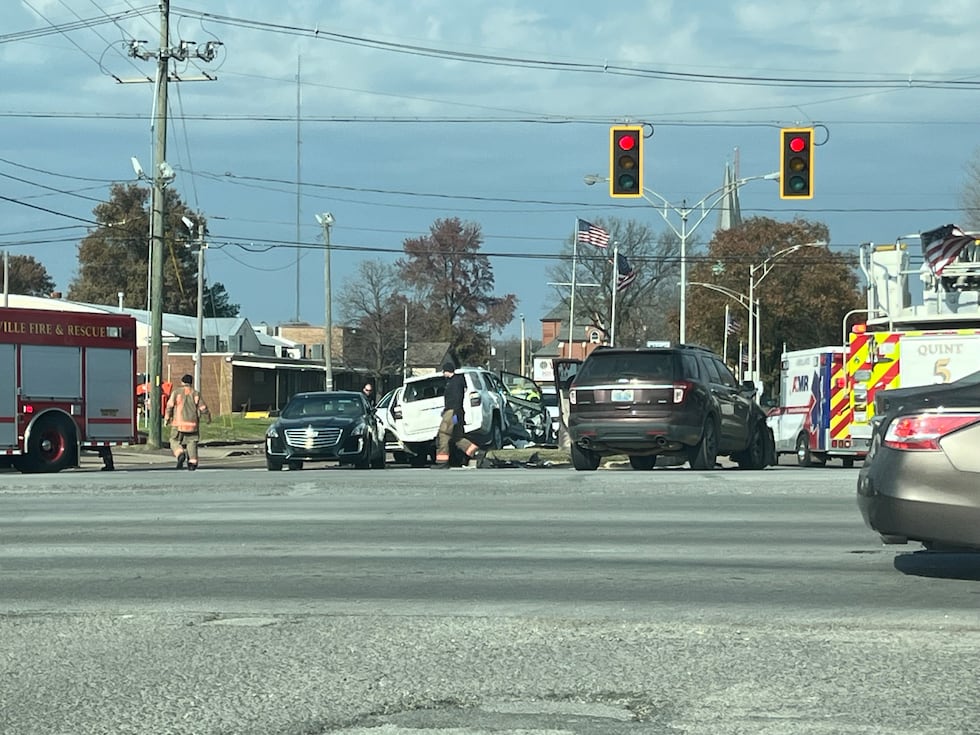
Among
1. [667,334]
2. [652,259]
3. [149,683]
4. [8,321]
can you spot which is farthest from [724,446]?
[667,334]

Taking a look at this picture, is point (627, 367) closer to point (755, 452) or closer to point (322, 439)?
point (755, 452)

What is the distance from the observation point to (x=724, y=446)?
2128cm

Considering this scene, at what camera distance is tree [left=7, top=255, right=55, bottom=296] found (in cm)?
11644

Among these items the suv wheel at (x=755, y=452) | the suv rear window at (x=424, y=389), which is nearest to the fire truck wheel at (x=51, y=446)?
the suv rear window at (x=424, y=389)

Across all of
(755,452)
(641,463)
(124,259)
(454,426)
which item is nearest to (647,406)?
(641,463)

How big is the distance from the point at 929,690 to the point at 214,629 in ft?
12.5

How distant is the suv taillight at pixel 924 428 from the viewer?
28.7 ft

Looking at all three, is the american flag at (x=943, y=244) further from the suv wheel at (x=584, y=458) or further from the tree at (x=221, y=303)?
the tree at (x=221, y=303)

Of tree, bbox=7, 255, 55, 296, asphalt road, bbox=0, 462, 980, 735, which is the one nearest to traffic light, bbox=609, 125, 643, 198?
asphalt road, bbox=0, 462, 980, 735

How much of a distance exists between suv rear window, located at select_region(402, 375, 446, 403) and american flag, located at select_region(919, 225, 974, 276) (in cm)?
1070

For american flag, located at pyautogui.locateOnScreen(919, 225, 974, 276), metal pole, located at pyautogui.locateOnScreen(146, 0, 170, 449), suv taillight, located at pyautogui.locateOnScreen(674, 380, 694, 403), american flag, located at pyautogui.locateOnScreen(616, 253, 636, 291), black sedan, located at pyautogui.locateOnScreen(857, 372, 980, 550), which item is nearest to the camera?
black sedan, located at pyautogui.locateOnScreen(857, 372, 980, 550)

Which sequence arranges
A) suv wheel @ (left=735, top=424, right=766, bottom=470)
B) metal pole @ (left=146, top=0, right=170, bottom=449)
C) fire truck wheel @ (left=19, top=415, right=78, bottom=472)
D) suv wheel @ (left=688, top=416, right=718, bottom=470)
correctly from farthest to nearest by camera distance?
1. metal pole @ (left=146, top=0, right=170, bottom=449)
2. fire truck wheel @ (left=19, top=415, right=78, bottom=472)
3. suv wheel @ (left=735, top=424, right=766, bottom=470)
4. suv wheel @ (left=688, top=416, right=718, bottom=470)

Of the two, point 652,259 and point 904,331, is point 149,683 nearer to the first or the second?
point 904,331

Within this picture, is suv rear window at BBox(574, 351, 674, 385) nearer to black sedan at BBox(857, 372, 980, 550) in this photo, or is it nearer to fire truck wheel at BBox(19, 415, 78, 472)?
fire truck wheel at BBox(19, 415, 78, 472)
